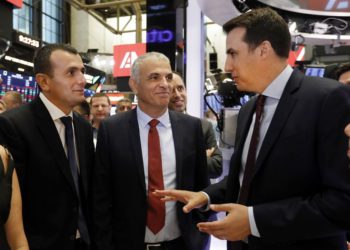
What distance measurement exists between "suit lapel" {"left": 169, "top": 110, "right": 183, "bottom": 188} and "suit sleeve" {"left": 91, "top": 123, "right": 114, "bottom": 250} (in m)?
0.37

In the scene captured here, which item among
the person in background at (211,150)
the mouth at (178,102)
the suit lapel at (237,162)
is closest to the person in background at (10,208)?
the suit lapel at (237,162)

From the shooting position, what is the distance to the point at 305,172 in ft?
4.51

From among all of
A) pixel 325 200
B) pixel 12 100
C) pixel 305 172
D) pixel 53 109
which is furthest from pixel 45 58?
pixel 12 100

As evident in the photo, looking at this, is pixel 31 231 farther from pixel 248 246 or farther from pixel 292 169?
pixel 292 169

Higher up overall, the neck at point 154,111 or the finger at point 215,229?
the neck at point 154,111

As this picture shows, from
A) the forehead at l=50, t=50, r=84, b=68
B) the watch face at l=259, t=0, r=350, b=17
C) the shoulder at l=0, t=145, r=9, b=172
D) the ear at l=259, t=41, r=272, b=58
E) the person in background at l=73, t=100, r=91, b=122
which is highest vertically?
the watch face at l=259, t=0, r=350, b=17

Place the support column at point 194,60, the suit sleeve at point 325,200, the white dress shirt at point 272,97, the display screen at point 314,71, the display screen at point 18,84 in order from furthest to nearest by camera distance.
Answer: the display screen at point 18,84
the support column at point 194,60
the display screen at point 314,71
the white dress shirt at point 272,97
the suit sleeve at point 325,200

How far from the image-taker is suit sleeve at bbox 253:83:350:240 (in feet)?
4.18

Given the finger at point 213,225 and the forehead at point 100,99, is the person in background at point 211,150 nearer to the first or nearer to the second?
the finger at point 213,225

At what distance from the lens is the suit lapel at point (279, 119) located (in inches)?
55.4

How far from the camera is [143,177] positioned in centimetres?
202

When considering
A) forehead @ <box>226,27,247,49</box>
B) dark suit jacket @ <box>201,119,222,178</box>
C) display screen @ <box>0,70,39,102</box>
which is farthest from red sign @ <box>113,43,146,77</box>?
forehead @ <box>226,27,247,49</box>

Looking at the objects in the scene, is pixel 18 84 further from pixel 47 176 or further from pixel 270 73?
pixel 270 73

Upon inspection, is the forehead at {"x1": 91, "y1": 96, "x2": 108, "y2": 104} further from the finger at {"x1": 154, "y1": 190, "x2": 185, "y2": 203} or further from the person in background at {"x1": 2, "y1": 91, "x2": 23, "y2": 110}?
the finger at {"x1": 154, "y1": 190, "x2": 185, "y2": 203}
